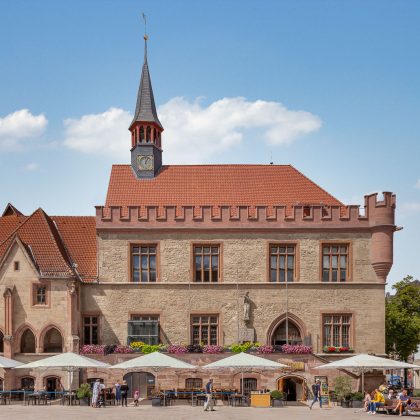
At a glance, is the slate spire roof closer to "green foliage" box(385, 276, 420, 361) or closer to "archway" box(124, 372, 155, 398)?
"archway" box(124, 372, 155, 398)

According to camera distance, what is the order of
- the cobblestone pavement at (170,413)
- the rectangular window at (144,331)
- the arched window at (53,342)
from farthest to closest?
the arched window at (53,342) → the rectangular window at (144,331) → the cobblestone pavement at (170,413)

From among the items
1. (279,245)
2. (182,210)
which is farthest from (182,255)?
(279,245)

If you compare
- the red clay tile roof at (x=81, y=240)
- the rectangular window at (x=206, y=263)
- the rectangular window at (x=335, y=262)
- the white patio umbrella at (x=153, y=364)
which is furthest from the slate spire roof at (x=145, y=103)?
the white patio umbrella at (x=153, y=364)

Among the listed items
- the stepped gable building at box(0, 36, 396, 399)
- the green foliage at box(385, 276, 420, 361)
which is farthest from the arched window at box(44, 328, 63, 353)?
the green foliage at box(385, 276, 420, 361)

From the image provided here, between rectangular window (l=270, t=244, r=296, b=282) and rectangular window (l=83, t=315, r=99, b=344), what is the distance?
1155 cm

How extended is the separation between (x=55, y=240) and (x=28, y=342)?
6.67 meters

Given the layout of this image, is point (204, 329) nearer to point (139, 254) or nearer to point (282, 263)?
point (139, 254)

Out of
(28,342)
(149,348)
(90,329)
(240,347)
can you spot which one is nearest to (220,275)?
(240,347)

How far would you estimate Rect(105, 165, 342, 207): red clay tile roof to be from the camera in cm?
5478

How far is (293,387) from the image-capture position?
49.0 m

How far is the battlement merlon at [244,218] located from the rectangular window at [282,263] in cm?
144

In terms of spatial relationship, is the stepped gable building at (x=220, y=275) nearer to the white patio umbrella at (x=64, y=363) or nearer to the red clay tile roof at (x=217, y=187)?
the red clay tile roof at (x=217, y=187)

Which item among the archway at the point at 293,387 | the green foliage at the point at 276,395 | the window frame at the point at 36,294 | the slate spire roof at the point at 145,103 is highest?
the slate spire roof at the point at 145,103

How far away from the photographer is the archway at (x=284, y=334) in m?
51.3
